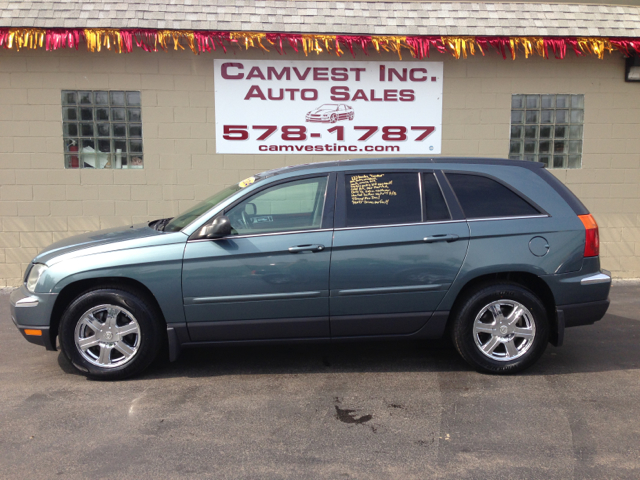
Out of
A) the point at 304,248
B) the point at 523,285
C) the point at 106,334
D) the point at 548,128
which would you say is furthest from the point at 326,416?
the point at 548,128

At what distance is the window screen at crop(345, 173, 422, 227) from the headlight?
8.00 feet

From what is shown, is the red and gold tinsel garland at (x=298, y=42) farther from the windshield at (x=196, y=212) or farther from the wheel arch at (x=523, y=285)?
the wheel arch at (x=523, y=285)

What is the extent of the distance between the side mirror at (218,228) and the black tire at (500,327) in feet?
6.40

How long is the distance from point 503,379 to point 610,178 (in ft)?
17.0

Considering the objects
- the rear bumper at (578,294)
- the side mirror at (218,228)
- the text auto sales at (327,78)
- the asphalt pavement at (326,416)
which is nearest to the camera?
the asphalt pavement at (326,416)

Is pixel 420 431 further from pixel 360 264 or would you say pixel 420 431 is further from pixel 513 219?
pixel 513 219

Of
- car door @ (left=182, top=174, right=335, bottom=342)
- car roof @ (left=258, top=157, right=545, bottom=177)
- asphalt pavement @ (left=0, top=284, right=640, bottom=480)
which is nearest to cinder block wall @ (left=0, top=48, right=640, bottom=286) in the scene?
asphalt pavement @ (left=0, top=284, right=640, bottom=480)

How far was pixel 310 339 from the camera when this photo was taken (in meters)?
4.51

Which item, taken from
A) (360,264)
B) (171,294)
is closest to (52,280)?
(171,294)

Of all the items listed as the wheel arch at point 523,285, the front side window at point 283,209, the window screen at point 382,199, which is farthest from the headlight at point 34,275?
the wheel arch at point 523,285

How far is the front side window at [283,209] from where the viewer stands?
4.47m

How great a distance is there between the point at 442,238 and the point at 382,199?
1.87ft

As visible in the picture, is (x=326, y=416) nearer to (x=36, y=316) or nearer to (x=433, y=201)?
(x=433, y=201)

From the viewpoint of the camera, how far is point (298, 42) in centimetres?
761
